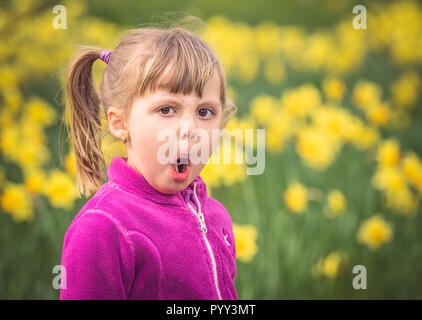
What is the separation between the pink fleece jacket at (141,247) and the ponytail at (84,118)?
0.17 metres

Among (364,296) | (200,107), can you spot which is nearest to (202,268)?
(200,107)

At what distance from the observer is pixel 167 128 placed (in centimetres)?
100

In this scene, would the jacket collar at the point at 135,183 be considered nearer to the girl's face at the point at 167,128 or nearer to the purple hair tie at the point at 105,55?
the girl's face at the point at 167,128

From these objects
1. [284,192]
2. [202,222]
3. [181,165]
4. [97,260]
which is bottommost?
[97,260]

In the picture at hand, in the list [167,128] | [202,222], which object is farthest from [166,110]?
[202,222]

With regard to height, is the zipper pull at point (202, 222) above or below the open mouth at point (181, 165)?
below

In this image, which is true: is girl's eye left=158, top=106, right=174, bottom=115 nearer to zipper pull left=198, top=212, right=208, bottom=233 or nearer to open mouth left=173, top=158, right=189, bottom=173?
open mouth left=173, top=158, right=189, bottom=173

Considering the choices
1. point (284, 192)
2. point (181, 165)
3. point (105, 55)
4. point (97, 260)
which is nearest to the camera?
point (97, 260)

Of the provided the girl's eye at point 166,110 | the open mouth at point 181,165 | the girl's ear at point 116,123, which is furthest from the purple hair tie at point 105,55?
the open mouth at point 181,165

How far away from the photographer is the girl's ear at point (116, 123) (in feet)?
3.59

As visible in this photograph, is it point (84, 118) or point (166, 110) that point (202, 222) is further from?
point (84, 118)

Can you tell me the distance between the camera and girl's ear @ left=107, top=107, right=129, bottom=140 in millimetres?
1094

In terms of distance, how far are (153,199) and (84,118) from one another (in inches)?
14.0

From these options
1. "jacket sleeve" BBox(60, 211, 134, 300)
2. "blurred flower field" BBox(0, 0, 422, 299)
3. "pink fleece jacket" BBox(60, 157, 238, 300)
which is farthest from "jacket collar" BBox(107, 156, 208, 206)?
"blurred flower field" BBox(0, 0, 422, 299)
